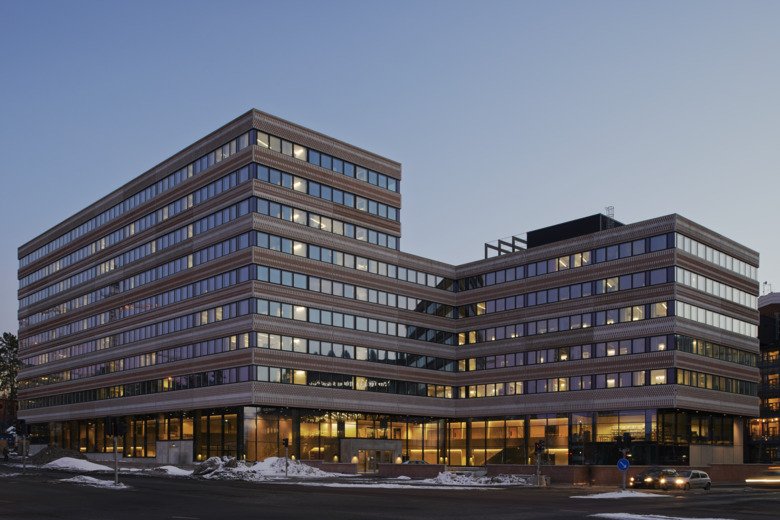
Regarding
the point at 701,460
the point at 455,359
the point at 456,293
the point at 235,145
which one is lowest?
the point at 701,460

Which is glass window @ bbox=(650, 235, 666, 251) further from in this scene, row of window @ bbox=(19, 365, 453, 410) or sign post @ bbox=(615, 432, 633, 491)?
row of window @ bbox=(19, 365, 453, 410)

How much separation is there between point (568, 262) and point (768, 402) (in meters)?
54.3

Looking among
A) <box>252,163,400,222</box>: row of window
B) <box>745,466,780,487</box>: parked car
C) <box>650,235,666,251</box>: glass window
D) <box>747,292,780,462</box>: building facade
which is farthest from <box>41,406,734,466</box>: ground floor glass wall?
<box>747,292,780,462</box>: building facade

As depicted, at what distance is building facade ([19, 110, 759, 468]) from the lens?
261 ft

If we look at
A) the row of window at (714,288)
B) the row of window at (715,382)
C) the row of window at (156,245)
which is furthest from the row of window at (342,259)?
the row of window at (715,382)

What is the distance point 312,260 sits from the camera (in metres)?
83.7

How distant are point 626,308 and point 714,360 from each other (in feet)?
33.3

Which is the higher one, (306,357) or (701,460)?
(306,357)

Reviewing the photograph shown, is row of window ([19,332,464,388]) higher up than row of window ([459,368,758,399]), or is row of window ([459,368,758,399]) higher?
row of window ([19,332,464,388])

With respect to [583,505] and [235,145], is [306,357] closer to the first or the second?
[235,145]

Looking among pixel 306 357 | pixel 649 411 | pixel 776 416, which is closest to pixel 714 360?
pixel 649 411

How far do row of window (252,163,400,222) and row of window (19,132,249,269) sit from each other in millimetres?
3607

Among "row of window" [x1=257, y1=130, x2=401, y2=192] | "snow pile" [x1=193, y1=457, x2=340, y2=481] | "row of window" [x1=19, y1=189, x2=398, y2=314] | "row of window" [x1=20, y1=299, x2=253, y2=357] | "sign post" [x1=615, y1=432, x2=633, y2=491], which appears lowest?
"snow pile" [x1=193, y1=457, x2=340, y2=481]

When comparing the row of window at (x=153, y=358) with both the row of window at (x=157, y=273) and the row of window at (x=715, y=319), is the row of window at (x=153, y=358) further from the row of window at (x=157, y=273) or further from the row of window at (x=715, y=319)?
the row of window at (x=715, y=319)
